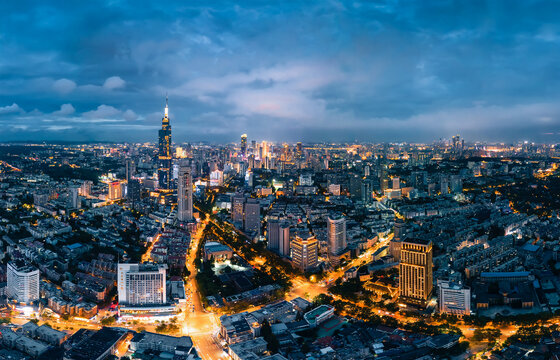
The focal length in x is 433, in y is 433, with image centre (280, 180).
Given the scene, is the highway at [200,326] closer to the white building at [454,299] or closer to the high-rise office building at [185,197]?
the white building at [454,299]

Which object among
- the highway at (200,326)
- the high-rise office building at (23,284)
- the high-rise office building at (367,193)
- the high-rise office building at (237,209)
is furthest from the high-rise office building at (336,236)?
the high-rise office building at (367,193)

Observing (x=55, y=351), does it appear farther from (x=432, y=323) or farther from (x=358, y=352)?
(x=432, y=323)

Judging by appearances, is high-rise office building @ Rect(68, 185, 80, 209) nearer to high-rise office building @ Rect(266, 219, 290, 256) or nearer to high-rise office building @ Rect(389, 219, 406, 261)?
high-rise office building @ Rect(266, 219, 290, 256)

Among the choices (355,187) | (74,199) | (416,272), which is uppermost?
(355,187)

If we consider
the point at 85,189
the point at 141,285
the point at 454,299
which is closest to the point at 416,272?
the point at 454,299

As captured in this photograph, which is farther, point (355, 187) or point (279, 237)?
point (355, 187)

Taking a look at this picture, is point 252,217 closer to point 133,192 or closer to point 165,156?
point 133,192

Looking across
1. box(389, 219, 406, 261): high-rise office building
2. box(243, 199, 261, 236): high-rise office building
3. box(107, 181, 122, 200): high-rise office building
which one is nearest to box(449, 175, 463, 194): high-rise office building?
box(389, 219, 406, 261): high-rise office building

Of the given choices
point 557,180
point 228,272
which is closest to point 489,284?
point 228,272
